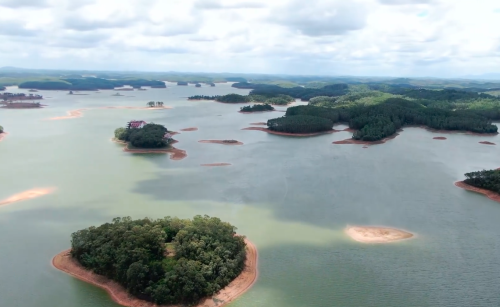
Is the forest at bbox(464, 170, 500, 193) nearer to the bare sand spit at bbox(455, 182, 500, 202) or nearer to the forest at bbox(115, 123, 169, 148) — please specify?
the bare sand spit at bbox(455, 182, 500, 202)

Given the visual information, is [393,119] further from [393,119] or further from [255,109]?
[255,109]

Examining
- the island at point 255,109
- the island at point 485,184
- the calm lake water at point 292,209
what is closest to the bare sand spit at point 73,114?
the calm lake water at point 292,209

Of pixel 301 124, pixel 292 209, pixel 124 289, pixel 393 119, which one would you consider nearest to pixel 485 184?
pixel 292 209

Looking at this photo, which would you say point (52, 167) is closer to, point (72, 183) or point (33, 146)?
point (72, 183)

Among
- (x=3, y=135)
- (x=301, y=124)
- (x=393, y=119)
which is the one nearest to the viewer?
(x=3, y=135)

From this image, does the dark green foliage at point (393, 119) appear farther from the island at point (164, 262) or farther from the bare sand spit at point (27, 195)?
the island at point (164, 262)

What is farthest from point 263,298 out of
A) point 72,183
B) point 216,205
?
point 72,183

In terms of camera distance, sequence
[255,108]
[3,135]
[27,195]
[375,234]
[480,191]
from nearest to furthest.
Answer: [375,234], [27,195], [480,191], [3,135], [255,108]
